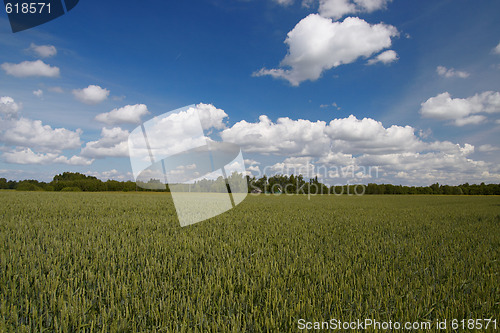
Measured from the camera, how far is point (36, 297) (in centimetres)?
320

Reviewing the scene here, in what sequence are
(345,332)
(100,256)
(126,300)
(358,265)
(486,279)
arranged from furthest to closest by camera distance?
1. (100,256)
2. (358,265)
3. (486,279)
4. (126,300)
5. (345,332)

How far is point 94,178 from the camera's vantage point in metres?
94.4

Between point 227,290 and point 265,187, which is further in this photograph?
point 265,187

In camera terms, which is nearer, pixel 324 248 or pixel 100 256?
pixel 100 256

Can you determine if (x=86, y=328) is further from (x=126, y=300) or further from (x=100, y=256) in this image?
(x=100, y=256)

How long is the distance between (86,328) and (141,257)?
220cm

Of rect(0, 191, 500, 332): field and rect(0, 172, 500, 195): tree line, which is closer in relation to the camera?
rect(0, 191, 500, 332): field

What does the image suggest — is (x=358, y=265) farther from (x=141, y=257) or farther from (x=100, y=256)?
(x=100, y=256)

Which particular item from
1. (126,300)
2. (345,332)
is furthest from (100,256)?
(345,332)

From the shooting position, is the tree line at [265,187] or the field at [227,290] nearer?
the field at [227,290]

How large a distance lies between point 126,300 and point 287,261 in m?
2.74

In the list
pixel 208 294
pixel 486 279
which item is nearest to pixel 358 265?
pixel 486 279

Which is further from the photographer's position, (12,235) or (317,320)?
(12,235)

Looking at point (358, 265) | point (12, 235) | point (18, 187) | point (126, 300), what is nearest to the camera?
point (126, 300)
